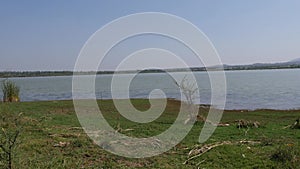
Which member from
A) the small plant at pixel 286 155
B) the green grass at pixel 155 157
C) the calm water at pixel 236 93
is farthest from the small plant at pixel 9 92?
the small plant at pixel 286 155

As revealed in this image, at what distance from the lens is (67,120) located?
12656mm

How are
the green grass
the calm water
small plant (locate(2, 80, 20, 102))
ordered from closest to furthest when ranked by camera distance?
the green grass
small plant (locate(2, 80, 20, 102))
the calm water

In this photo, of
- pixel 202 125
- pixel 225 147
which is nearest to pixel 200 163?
pixel 225 147

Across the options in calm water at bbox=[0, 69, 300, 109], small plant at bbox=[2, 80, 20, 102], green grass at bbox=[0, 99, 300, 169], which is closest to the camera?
green grass at bbox=[0, 99, 300, 169]

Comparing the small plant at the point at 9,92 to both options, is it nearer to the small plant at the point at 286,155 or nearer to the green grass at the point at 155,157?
the green grass at the point at 155,157

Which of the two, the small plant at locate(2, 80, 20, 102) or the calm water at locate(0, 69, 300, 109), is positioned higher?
the small plant at locate(2, 80, 20, 102)

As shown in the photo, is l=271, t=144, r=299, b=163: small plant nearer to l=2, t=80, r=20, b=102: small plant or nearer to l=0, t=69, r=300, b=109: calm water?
l=0, t=69, r=300, b=109: calm water

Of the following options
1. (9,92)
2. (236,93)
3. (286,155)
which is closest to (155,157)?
(286,155)

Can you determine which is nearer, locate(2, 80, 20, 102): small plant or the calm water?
locate(2, 80, 20, 102): small plant

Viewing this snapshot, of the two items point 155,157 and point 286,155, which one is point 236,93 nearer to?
point 286,155

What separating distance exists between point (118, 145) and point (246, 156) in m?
3.02

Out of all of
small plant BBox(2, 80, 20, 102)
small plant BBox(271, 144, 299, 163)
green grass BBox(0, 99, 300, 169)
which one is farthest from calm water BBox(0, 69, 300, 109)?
small plant BBox(271, 144, 299, 163)

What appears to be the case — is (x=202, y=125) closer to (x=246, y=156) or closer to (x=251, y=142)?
(x=251, y=142)

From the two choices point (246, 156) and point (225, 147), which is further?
point (225, 147)
